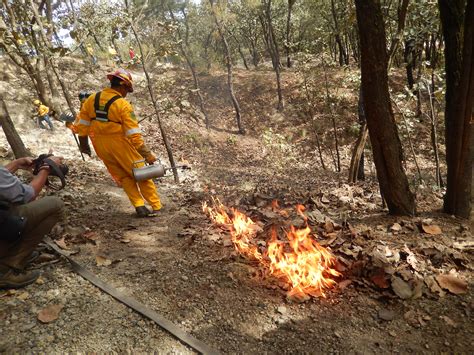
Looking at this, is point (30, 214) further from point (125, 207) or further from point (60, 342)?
point (125, 207)

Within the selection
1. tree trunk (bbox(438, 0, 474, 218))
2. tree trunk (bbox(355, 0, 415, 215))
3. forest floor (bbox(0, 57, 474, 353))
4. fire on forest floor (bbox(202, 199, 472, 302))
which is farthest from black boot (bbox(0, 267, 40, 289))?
tree trunk (bbox(438, 0, 474, 218))

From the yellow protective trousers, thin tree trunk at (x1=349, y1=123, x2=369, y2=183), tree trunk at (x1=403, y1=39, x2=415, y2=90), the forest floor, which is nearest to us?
the forest floor

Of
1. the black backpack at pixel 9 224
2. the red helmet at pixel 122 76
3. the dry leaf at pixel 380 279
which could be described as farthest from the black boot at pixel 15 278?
the dry leaf at pixel 380 279

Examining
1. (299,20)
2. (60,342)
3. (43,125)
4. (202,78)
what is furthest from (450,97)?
(299,20)

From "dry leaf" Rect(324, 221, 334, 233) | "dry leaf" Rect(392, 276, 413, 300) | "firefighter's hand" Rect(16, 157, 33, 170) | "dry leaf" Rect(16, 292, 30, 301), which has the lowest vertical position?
"dry leaf" Rect(392, 276, 413, 300)

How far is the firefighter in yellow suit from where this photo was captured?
5.05m

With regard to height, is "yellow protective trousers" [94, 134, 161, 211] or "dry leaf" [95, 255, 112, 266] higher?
"yellow protective trousers" [94, 134, 161, 211]

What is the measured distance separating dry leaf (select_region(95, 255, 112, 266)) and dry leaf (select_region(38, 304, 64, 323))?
→ 0.80m

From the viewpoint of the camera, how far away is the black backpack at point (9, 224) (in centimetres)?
307

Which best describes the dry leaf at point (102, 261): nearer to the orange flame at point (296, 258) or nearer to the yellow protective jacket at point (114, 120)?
the orange flame at point (296, 258)

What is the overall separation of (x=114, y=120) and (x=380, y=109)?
3.94m

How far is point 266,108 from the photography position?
2142 cm

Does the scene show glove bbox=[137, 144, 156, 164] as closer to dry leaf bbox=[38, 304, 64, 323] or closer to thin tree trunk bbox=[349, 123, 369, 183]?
dry leaf bbox=[38, 304, 64, 323]

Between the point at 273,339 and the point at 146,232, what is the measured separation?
8.84ft
